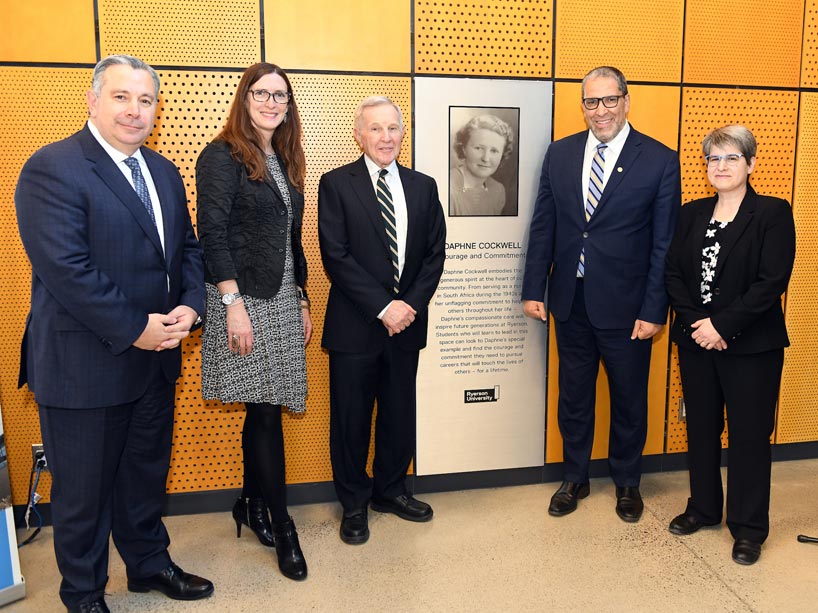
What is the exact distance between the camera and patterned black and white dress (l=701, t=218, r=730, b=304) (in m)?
2.95

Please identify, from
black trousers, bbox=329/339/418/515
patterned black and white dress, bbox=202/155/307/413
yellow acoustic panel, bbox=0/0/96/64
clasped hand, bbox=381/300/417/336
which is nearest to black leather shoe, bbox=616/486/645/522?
black trousers, bbox=329/339/418/515

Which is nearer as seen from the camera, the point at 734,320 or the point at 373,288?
the point at 734,320

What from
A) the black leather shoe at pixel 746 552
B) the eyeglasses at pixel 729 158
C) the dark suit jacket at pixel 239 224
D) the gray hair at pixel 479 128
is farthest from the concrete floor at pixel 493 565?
the gray hair at pixel 479 128

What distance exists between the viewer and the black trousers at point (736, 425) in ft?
9.66

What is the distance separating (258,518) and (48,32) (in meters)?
2.51

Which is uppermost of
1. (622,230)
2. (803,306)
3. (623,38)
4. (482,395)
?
(623,38)

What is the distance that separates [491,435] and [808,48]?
298cm

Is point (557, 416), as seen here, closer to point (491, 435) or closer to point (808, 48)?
point (491, 435)

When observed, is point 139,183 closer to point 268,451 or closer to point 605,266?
point 268,451

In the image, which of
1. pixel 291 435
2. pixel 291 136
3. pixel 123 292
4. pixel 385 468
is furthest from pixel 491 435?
pixel 123 292

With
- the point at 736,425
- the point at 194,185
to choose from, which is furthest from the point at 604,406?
the point at 194,185

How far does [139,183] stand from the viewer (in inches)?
94.1

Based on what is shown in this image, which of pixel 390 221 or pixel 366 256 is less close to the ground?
pixel 390 221

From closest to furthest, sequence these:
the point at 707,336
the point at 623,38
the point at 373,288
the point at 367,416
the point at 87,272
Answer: the point at 87,272 → the point at 707,336 → the point at 373,288 → the point at 367,416 → the point at 623,38
